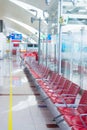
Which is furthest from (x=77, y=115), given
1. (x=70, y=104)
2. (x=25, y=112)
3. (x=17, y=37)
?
(x=17, y=37)

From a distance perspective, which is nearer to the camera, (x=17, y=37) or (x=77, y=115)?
(x=77, y=115)

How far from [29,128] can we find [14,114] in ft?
5.57

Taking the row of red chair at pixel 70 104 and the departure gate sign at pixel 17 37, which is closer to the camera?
the row of red chair at pixel 70 104

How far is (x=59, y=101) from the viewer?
8.52 m

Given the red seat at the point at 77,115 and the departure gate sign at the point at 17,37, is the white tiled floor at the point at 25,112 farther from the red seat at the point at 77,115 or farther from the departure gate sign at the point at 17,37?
the departure gate sign at the point at 17,37

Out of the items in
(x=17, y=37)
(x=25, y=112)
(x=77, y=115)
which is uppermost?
(x=17, y=37)

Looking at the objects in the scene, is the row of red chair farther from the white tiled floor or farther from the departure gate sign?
the departure gate sign

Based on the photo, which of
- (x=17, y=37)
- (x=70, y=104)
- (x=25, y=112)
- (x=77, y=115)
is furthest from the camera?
(x=17, y=37)

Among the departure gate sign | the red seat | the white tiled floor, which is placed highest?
the departure gate sign

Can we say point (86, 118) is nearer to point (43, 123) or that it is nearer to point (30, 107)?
point (43, 123)

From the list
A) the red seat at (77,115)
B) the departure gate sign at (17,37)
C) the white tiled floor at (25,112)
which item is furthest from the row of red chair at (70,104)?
the departure gate sign at (17,37)

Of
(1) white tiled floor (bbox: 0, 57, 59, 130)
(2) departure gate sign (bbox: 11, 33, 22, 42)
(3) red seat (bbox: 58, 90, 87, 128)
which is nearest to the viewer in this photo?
(3) red seat (bbox: 58, 90, 87, 128)

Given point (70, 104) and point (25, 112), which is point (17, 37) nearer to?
point (25, 112)

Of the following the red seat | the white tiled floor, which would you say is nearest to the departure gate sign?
the white tiled floor
